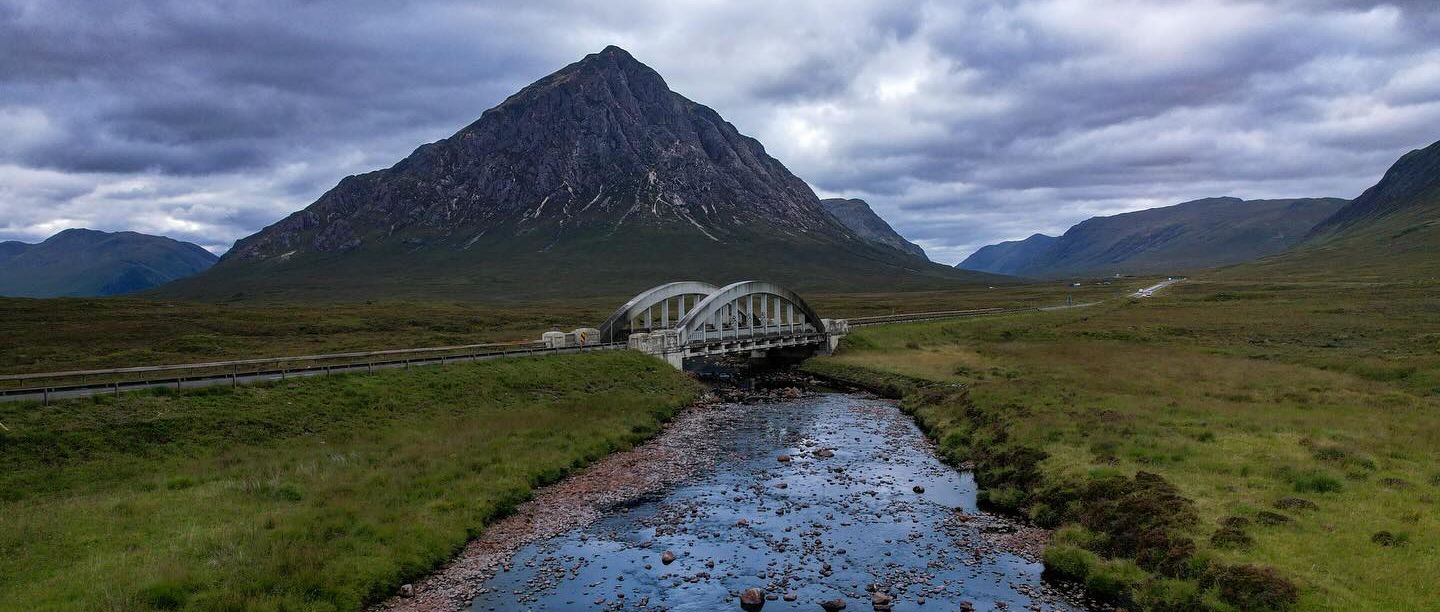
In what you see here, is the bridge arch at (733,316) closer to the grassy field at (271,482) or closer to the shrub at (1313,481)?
the grassy field at (271,482)

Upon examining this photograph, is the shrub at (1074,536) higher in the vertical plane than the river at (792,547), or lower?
higher

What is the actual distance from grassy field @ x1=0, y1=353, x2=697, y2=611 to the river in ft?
12.0

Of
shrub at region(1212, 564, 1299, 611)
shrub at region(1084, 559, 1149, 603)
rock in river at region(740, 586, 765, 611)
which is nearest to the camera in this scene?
shrub at region(1212, 564, 1299, 611)

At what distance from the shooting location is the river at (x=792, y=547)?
17.3 metres

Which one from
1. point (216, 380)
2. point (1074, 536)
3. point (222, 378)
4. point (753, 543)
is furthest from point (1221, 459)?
point (222, 378)

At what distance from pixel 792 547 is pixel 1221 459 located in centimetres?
1431

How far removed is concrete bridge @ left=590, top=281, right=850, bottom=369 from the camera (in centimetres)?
5634

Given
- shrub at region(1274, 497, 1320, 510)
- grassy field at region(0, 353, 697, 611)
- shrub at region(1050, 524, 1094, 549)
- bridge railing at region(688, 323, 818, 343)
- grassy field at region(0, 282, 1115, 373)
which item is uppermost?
grassy field at region(0, 282, 1115, 373)

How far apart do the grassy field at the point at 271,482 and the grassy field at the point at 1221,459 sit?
57.3 feet

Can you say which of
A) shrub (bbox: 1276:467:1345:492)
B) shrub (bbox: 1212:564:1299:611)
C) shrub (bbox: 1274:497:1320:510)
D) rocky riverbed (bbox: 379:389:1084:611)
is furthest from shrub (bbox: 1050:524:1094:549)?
shrub (bbox: 1276:467:1345:492)

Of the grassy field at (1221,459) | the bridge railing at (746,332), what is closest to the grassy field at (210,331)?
the bridge railing at (746,332)

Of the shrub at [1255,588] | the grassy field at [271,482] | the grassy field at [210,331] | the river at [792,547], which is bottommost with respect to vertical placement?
the river at [792,547]

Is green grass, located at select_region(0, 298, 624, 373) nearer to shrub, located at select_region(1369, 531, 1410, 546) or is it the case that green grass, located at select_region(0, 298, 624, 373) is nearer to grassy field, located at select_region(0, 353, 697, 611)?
grassy field, located at select_region(0, 353, 697, 611)

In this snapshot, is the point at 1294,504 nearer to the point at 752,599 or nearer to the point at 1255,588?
the point at 1255,588
